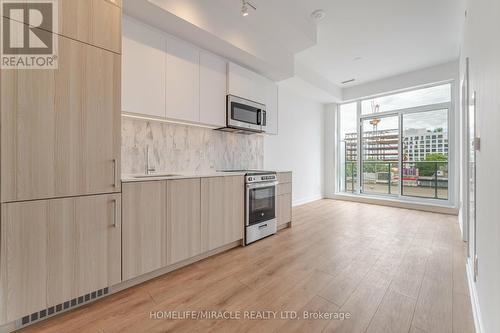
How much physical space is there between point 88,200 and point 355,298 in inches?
88.0

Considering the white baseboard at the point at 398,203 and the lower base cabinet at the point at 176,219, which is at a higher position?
the lower base cabinet at the point at 176,219

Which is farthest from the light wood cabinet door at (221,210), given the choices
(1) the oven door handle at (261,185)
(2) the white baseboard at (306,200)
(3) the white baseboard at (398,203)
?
(3) the white baseboard at (398,203)

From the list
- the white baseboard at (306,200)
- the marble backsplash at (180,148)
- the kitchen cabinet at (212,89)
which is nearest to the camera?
the marble backsplash at (180,148)

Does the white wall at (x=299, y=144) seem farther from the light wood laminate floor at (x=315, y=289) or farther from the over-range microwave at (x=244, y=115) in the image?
the light wood laminate floor at (x=315, y=289)

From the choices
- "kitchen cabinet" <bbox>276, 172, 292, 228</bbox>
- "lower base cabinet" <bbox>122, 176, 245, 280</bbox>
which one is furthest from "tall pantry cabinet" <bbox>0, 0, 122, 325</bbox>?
"kitchen cabinet" <bbox>276, 172, 292, 228</bbox>

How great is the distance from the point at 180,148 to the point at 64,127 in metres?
1.38

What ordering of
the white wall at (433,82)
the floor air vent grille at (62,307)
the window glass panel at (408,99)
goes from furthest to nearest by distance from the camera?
the window glass panel at (408,99)
the white wall at (433,82)
the floor air vent grille at (62,307)

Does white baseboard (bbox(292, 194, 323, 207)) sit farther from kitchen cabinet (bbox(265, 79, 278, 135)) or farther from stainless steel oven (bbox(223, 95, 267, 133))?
stainless steel oven (bbox(223, 95, 267, 133))

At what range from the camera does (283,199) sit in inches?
142

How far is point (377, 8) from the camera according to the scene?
2928 mm

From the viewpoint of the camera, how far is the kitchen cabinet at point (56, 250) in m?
1.36

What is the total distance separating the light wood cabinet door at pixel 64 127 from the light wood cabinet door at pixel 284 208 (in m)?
2.39

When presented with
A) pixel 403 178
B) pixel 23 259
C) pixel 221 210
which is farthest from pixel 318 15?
pixel 403 178

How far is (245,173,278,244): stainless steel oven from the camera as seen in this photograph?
292 cm
